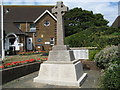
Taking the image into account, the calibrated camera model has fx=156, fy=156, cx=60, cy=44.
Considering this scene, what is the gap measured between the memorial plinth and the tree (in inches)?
1153

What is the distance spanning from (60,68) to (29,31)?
23.7 m

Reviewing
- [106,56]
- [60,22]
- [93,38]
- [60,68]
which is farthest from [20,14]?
[60,68]

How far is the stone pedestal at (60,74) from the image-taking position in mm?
6644

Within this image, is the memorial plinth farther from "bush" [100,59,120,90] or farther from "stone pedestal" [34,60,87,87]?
"bush" [100,59,120,90]

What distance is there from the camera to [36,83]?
6.98m

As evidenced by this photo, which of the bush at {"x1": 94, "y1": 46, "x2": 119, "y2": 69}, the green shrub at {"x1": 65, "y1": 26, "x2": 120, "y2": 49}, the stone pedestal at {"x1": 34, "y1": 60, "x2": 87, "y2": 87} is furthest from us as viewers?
the green shrub at {"x1": 65, "y1": 26, "x2": 120, "y2": 49}

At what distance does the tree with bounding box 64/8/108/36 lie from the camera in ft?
122

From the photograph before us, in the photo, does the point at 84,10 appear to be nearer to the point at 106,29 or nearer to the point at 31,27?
the point at 31,27

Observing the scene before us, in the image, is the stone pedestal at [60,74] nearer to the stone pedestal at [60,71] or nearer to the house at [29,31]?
the stone pedestal at [60,71]

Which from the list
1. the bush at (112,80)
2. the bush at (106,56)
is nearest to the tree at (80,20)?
the bush at (106,56)

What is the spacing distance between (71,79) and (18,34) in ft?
68.9

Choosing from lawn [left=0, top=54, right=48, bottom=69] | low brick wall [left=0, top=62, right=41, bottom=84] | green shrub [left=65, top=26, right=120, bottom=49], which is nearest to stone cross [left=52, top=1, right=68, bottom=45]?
low brick wall [left=0, top=62, right=41, bottom=84]

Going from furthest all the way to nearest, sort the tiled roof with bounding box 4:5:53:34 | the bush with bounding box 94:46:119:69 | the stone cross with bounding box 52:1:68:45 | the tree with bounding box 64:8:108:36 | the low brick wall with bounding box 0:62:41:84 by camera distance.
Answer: the tree with bounding box 64:8:108:36, the tiled roof with bounding box 4:5:53:34, the bush with bounding box 94:46:119:69, the stone cross with bounding box 52:1:68:45, the low brick wall with bounding box 0:62:41:84

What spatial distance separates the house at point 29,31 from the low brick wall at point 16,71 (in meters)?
16.0
